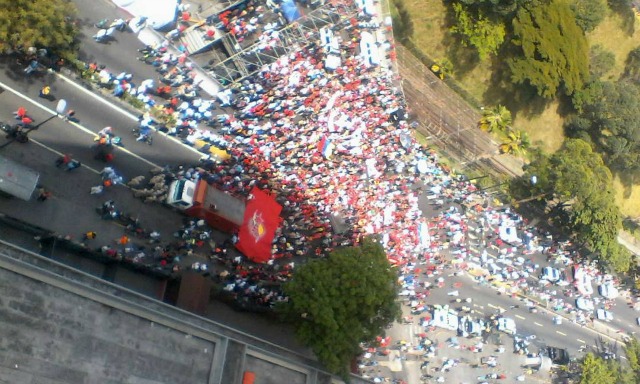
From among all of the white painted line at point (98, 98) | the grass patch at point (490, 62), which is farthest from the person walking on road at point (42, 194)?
the grass patch at point (490, 62)

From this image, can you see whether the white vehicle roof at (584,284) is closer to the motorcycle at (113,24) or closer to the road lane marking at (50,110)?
the road lane marking at (50,110)

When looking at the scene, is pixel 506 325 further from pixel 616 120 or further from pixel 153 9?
pixel 153 9

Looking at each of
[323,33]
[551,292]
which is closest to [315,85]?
[323,33]

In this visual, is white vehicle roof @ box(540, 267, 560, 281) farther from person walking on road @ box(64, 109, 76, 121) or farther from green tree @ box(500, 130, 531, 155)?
person walking on road @ box(64, 109, 76, 121)

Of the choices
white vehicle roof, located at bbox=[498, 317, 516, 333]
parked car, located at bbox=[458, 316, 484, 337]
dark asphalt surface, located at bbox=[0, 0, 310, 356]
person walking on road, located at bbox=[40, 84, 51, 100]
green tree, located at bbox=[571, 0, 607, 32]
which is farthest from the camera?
green tree, located at bbox=[571, 0, 607, 32]

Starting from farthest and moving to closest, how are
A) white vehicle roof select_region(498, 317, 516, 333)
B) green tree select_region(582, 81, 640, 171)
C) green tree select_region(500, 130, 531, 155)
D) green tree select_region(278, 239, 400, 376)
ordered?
1. green tree select_region(582, 81, 640, 171)
2. green tree select_region(500, 130, 531, 155)
3. white vehicle roof select_region(498, 317, 516, 333)
4. green tree select_region(278, 239, 400, 376)

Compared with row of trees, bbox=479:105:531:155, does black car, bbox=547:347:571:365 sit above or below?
below

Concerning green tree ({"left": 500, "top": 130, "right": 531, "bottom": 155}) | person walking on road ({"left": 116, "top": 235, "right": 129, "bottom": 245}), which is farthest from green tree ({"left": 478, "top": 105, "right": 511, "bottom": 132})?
person walking on road ({"left": 116, "top": 235, "right": 129, "bottom": 245})
